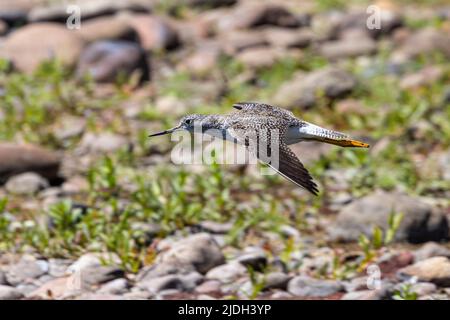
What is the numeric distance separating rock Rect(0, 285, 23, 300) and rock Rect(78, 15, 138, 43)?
7031 millimetres

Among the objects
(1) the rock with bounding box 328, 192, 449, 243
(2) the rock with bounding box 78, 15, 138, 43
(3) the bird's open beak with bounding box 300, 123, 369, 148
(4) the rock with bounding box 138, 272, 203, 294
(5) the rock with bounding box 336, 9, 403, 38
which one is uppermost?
(5) the rock with bounding box 336, 9, 403, 38

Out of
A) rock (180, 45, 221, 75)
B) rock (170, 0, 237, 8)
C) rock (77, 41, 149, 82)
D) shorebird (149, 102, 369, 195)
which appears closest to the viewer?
shorebird (149, 102, 369, 195)

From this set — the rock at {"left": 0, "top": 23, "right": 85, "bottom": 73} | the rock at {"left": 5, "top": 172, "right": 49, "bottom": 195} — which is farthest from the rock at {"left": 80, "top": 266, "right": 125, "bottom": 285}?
the rock at {"left": 0, "top": 23, "right": 85, "bottom": 73}

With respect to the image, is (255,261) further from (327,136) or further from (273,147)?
(273,147)

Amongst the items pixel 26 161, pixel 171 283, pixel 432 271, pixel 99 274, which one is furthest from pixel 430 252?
pixel 26 161

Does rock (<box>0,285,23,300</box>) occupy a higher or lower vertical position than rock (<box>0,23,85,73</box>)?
lower

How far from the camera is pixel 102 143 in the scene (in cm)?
1014

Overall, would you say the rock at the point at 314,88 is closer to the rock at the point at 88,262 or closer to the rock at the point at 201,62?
the rock at the point at 201,62

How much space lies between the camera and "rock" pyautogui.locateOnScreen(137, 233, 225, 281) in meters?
7.18

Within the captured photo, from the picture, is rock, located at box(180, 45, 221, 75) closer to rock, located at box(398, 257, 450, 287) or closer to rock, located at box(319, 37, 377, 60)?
rock, located at box(319, 37, 377, 60)

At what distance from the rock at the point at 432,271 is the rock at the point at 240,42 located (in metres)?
7.09

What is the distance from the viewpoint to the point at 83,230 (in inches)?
307

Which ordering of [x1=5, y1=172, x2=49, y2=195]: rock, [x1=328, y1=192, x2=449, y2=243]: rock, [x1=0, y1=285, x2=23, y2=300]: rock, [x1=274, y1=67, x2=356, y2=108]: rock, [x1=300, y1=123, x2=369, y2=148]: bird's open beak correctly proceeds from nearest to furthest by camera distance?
1. [x1=300, y1=123, x2=369, y2=148]: bird's open beak
2. [x1=0, y1=285, x2=23, y2=300]: rock
3. [x1=328, y1=192, x2=449, y2=243]: rock
4. [x1=5, y1=172, x2=49, y2=195]: rock
5. [x1=274, y1=67, x2=356, y2=108]: rock

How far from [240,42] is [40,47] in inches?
122
